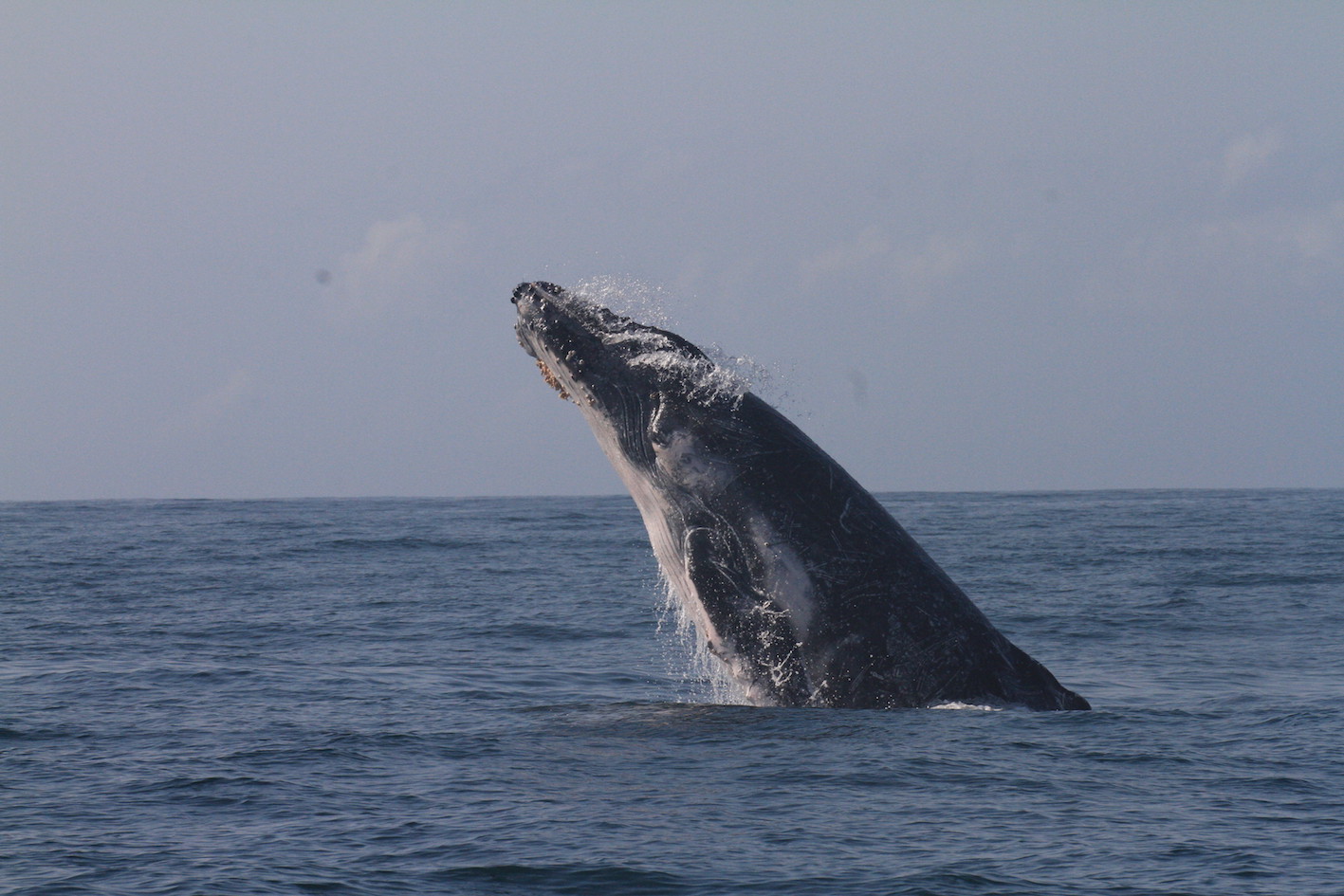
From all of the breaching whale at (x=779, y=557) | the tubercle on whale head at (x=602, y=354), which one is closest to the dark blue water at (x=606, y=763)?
the breaching whale at (x=779, y=557)

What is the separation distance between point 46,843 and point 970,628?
5352 mm

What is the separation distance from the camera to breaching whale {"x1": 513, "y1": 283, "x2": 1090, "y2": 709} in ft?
27.6

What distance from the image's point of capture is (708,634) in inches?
345

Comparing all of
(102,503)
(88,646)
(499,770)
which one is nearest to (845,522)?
(499,770)

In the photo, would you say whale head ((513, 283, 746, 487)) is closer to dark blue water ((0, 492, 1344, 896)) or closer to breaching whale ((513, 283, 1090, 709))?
breaching whale ((513, 283, 1090, 709))

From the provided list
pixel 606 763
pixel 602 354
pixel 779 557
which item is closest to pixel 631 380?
pixel 602 354

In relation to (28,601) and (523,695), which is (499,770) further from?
(28,601)

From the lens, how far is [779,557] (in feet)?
27.8

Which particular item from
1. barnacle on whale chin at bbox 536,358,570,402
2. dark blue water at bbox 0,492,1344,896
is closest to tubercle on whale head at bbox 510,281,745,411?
barnacle on whale chin at bbox 536,358,570,402

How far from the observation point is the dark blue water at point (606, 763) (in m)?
6.00

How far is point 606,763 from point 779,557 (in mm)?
1654

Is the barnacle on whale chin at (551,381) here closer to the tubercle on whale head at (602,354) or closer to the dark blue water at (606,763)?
the tubercle on whale head at (602,354)

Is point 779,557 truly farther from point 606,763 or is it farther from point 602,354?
point 602,354

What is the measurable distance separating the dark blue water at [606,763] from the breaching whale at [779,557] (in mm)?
263
